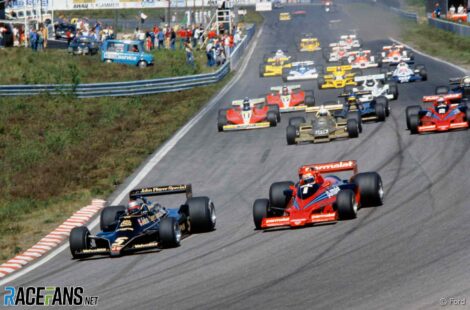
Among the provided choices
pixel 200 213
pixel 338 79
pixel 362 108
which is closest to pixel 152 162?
pixel 362 108

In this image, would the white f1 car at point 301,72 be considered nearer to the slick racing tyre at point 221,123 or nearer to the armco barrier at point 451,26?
the slick racing tyre at point 221,123

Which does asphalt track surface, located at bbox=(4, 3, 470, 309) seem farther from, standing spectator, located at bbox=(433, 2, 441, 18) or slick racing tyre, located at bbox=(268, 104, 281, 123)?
standing spectator, located at bbox=(433, 2, 441, 18)

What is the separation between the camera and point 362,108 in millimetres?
32062

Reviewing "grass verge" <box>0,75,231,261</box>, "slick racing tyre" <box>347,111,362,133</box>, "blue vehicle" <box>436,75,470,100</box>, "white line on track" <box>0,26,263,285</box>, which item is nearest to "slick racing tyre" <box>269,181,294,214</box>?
"white line on track" <box>0,26,263,285</box>

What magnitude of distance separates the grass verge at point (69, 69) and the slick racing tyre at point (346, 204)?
28397mm

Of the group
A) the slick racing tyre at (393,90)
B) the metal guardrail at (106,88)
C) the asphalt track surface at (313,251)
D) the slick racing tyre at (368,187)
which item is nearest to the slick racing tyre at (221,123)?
the asphalt track surface at (313,251)

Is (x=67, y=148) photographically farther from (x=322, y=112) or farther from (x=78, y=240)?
(x=78, y=240)

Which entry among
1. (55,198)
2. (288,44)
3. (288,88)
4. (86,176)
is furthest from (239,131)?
(288,44)

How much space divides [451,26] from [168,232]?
170 ft

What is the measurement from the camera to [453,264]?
1400 cm

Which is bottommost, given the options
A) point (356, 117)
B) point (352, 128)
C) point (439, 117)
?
point (352, 128)

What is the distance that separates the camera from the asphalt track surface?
13.4 meters

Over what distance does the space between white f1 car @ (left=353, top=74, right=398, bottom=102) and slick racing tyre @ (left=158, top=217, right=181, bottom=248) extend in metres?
17.3

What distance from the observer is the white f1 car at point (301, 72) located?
155ft
